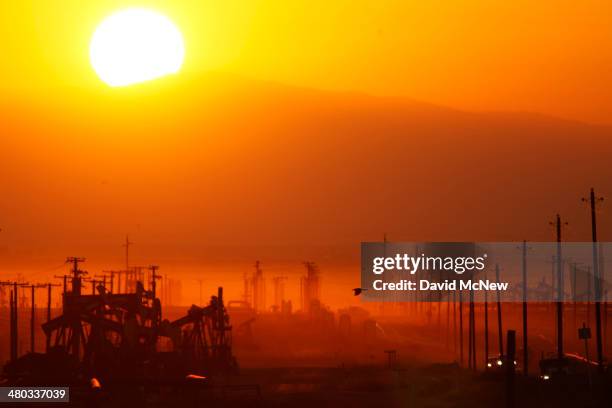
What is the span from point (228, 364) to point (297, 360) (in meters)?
21.8

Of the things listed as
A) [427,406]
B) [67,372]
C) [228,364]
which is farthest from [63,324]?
[427,406]

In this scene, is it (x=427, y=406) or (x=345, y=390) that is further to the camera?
(x=345, y=390)

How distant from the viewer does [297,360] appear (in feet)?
407

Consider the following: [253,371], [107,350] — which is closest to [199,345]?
[253,371]

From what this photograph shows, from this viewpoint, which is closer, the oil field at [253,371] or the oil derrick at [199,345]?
the oil field at [253,371]

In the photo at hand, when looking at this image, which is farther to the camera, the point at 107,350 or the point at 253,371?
the point at 253,371

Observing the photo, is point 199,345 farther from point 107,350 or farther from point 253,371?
point 107,350

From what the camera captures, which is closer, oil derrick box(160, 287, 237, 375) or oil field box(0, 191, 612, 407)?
oil field box(0, 191, 612, 407)

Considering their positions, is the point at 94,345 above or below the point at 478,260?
below

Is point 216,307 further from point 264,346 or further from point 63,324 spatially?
point 264,346

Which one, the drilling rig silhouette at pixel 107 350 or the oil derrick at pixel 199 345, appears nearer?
the drilling rig silhouette at pixel 107 350

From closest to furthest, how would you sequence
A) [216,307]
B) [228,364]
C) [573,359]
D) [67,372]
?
[67,372] → [573,359] → [228,364] → [216,307]

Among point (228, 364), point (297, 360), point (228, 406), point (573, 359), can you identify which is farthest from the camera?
point (297, 360)

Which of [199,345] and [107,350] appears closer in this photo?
[107,350]
